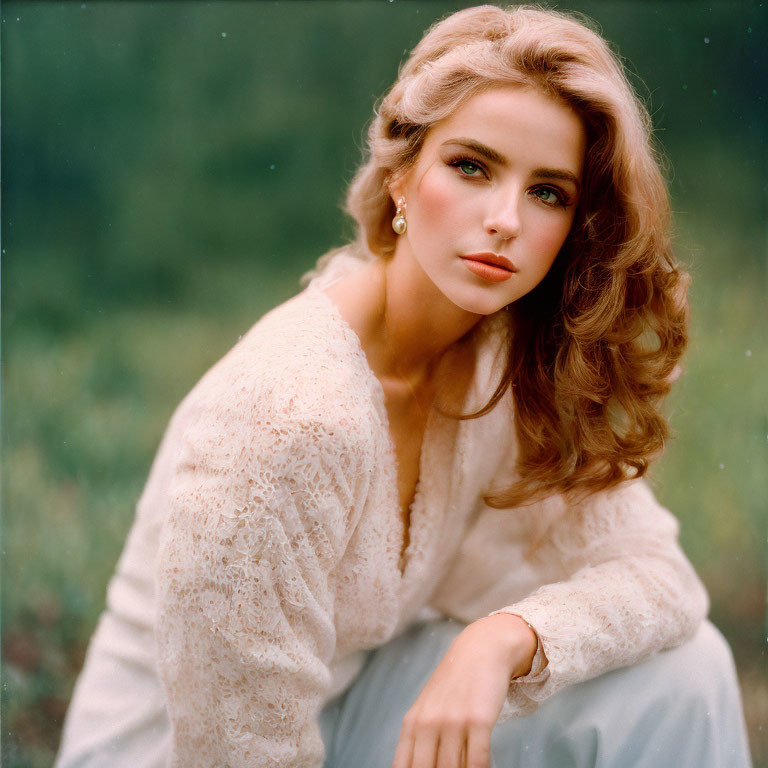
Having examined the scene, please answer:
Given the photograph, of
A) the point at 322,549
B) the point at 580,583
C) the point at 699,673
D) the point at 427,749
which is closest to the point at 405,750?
the point at 427,749

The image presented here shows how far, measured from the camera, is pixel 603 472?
1.11 m

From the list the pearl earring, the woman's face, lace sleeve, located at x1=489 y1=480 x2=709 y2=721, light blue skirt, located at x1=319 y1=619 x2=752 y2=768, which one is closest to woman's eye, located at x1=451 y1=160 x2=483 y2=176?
the woman's face

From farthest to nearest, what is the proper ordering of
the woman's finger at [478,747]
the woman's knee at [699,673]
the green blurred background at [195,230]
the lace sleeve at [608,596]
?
the green blurred background at [195,230] < the woman's knee at [699,673] < the lace sleeve at [608,596] < the woman's finger at [478,747]

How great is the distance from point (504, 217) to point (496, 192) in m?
0.03

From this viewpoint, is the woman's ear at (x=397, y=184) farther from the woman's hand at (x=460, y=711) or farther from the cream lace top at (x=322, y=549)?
the woman's hand at (x=460, y=711)

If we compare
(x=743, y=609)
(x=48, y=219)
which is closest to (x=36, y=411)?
(x=48, y=219)

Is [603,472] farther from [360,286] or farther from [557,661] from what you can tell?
[360,286]

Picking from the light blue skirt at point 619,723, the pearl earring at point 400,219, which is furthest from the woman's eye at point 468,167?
the light blue skirt at point 619,723

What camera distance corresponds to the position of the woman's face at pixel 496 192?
2.91ft

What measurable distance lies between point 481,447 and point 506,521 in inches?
5.1

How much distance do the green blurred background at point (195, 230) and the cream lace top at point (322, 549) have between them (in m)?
0.27

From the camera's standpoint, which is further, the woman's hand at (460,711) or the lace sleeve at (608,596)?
the lace sleeve at (608,596)

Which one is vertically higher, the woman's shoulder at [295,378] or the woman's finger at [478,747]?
the woman's shoulder at [295,378]

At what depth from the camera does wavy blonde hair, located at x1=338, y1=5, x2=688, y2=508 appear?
0.90 metres
